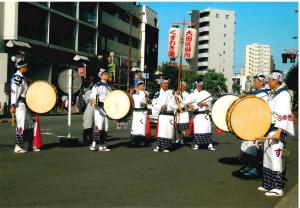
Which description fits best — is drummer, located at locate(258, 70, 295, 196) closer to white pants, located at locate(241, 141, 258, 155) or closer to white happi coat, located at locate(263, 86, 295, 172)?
white happi coat, located at locate(263, 86, 295, 172)

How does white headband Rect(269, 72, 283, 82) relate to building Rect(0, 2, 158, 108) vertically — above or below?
below

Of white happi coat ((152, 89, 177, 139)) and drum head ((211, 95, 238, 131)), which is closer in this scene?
drum head ((211, 95, 238, 131))

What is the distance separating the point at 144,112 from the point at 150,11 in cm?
5237

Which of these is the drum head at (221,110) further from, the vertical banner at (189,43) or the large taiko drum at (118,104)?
the vertical banner at (189,43)

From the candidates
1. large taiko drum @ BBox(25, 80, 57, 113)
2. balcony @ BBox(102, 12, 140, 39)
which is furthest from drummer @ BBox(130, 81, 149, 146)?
balcony @ BBox(102, 12, 140, 39)

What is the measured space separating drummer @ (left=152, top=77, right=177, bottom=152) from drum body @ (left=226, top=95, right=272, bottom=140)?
4.35 m

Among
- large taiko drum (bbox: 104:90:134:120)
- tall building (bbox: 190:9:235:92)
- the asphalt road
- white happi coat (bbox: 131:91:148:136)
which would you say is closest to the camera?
the asphalt road

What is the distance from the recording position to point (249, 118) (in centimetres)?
618

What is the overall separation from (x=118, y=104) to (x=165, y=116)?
135cm

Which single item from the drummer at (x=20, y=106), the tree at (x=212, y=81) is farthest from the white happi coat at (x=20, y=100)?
the tree at (x=212, y=81)

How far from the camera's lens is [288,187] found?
268 inches

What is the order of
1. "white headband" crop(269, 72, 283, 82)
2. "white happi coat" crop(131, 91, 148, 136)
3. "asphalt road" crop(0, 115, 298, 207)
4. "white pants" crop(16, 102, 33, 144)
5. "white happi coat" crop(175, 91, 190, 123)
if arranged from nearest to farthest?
"asphalt road" crop(0, 115, 298, 207)
"white headband" crop(269, 72, 283, 82)
"white pants" crop(16, 102, 33, 144)
"white happi coat" crop(131, 91, 148, 136)
"white happi coat" crop(175, 91, 190, 123)

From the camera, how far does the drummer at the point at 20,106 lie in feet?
29.9

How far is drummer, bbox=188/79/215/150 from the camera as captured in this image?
36.8 feet
